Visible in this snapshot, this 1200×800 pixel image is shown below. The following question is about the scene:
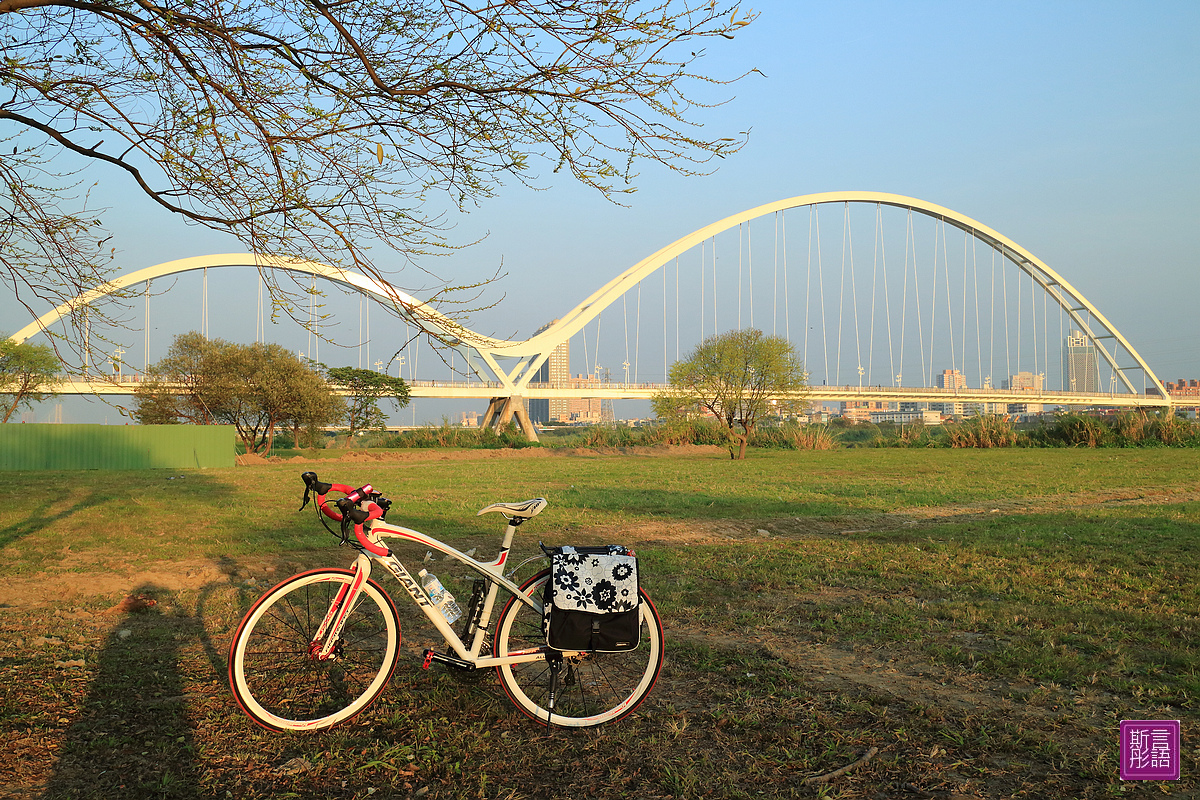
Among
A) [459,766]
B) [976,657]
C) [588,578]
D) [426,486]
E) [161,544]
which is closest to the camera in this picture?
[459,766]

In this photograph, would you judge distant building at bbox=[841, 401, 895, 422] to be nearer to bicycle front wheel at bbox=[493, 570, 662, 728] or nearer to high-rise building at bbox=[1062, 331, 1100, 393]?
high-rise building at bbox=[1062, 331, 1100, 393]

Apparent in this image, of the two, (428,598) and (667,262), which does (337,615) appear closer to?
(428,598)


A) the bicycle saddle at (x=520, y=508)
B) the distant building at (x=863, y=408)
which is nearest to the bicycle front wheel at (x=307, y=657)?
the bicycle saddle at (x=520, y=508)

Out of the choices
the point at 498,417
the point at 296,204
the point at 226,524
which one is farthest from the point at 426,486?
the point at 498,417

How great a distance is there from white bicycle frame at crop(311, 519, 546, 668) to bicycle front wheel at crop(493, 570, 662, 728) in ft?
0.12

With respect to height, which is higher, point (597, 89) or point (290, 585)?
point (597, 89)

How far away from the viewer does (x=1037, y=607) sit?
487 cm

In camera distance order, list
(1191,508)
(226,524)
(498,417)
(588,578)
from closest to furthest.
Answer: (588,578), (226,524), (1191,508), (498,417)

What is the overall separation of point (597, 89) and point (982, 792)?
3.62 m

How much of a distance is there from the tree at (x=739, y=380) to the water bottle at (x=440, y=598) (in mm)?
22424

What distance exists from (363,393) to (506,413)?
2251cm

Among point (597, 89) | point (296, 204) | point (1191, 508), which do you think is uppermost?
point (597, 89)

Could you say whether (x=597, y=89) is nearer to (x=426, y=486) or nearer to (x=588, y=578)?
(x=588, y=578)

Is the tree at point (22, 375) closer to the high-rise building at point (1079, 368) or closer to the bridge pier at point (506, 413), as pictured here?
the bridge pier at point (506, 413)
